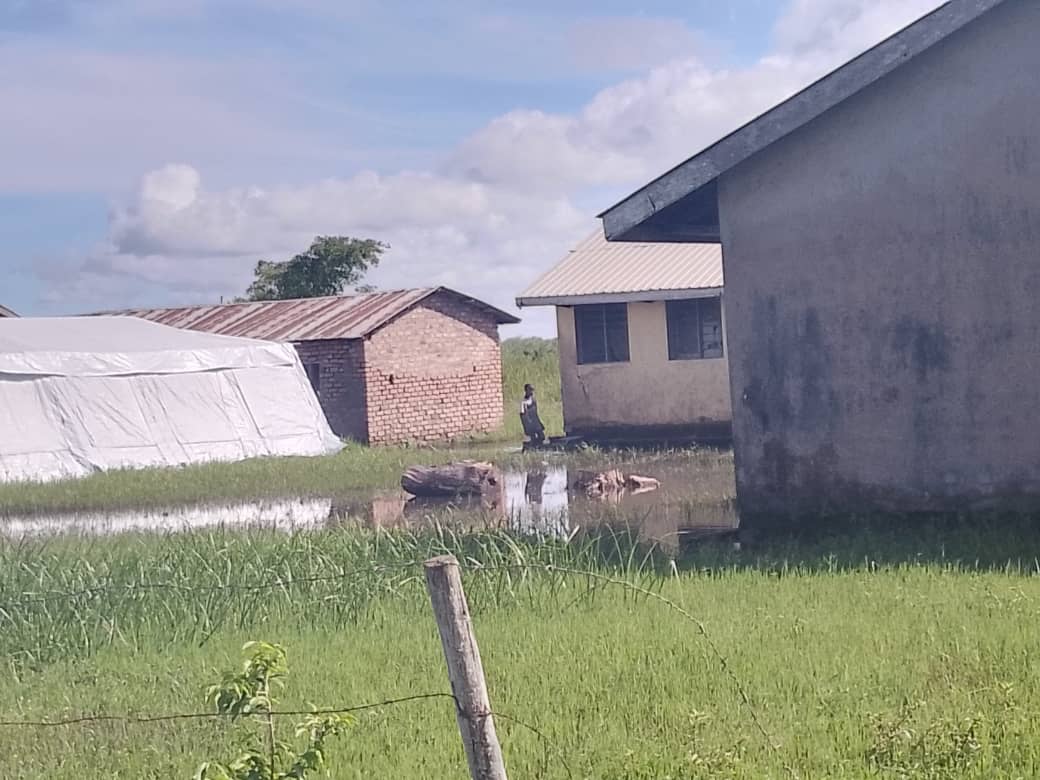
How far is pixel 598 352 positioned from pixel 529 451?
276cm

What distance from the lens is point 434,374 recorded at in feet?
100

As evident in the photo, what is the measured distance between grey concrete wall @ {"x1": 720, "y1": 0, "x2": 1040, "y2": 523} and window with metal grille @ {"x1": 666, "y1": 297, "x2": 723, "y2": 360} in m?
13.8

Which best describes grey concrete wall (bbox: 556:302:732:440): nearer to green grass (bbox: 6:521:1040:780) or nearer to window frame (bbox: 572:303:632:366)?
window frame (bbox: 572:303:632:366)

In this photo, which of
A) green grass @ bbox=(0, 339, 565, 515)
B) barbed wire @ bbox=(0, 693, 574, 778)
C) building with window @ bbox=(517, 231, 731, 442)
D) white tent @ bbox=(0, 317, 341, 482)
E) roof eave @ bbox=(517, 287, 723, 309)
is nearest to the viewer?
barbed wire @ bbox=(0, 693, 574, 778)

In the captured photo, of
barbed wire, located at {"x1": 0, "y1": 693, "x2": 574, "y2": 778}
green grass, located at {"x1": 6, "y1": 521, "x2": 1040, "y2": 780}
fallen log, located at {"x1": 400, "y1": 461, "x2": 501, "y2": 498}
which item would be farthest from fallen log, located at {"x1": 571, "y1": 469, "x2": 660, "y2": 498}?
barbed wire, located at {"x1": 0, "y1": 693, "x2": 574, "y2": 778}

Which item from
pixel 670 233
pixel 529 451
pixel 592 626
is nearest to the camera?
pixel 592 626

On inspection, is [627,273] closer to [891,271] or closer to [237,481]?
[237,481]

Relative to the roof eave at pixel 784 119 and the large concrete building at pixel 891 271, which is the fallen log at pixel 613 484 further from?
the roof eave at pixel 784 119

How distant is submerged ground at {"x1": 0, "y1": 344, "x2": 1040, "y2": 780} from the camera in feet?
20.1

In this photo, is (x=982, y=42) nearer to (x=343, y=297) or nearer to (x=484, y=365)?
(x=484, y=365)

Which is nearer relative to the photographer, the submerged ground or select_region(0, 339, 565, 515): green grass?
the submerged ground

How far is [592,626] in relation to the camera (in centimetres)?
859

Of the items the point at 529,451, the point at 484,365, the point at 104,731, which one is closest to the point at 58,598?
the point at 104,731

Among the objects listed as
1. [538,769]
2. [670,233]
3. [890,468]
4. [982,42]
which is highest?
[982,42]
